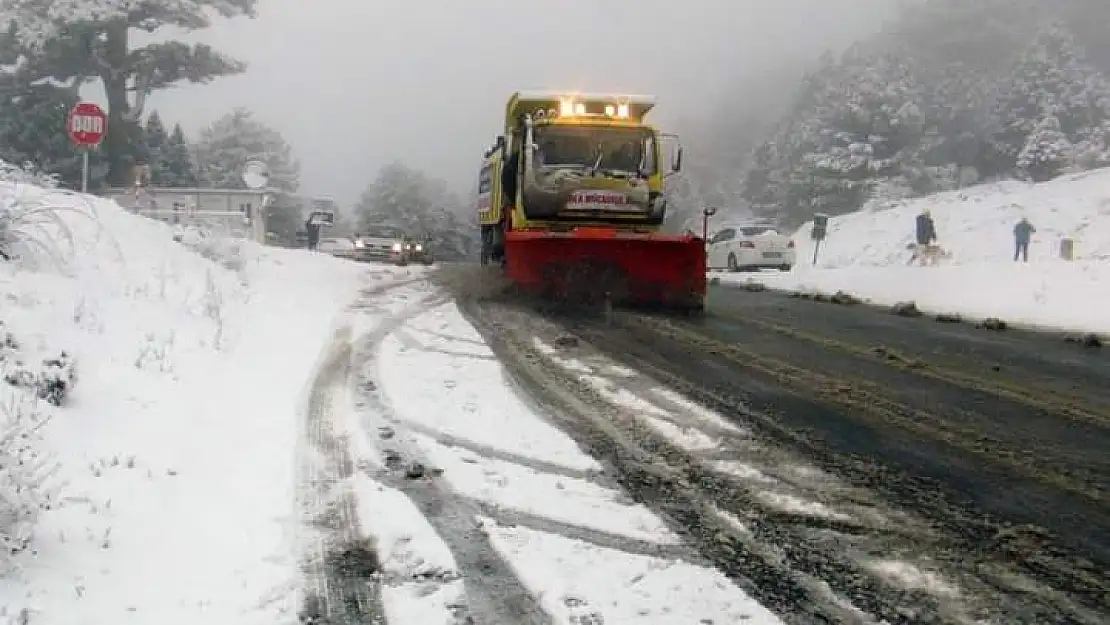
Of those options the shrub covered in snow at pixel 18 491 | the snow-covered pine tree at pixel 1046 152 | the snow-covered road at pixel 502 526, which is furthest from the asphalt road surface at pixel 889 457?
the snow-covered pine tree at pixel 1046 152

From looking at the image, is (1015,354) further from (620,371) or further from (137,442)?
(137,442)

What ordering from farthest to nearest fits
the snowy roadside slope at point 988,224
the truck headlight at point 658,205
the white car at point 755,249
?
1. the snowy roadside slope at point 988,224
2. the white car at point 755,249
3. the truck headlight at point 658,205

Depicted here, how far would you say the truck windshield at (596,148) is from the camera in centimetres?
1331

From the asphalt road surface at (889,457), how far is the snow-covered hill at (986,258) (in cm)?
372

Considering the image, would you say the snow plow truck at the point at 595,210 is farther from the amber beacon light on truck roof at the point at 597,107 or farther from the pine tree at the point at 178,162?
the pine tree at the point at 178,162

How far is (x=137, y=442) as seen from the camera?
14.8 feet

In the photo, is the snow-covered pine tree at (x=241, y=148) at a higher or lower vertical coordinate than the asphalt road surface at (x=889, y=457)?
higher

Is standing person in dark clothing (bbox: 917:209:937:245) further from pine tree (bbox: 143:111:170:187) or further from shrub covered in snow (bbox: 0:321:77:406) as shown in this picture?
pine tree (bbox: 143:111:170:187)

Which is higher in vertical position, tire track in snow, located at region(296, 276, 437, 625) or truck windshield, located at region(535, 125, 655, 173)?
truck windshield, located at region(535, 125, 655, 173)

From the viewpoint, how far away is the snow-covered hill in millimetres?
12789

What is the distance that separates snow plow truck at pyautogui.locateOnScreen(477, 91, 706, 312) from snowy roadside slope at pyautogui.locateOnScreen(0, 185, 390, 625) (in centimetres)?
381

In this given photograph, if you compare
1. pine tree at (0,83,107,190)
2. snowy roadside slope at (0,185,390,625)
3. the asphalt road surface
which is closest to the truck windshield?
the asphalt road surface

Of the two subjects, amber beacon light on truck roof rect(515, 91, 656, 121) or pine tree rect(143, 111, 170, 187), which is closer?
amber beacon light on truck roof rect(515, 91, 656, 121)

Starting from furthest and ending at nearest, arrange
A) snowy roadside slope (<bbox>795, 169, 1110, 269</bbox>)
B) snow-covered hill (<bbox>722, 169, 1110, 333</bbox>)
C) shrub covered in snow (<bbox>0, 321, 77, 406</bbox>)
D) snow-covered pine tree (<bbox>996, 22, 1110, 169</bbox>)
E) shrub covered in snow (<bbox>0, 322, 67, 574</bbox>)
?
snow-covered pine tree (<bbox>996, 22, 1110, 169</bbox>)
snowy roadside slope (<bbox>795, 169, 1110, 269</bbox>)
snow-covered hill (<bbox>722, 169, 1110, 333</bbox>)
shrub covered in snow (<bbox>0, 321, 77, 406</bbox>)
shrub covered in snow (<bbox>0, 322, 67, 574</bbox>)
